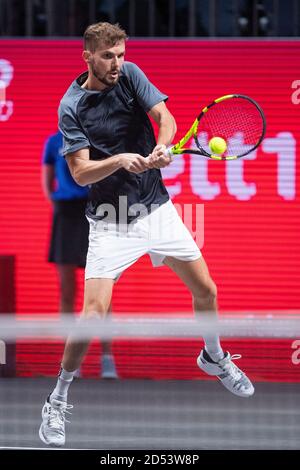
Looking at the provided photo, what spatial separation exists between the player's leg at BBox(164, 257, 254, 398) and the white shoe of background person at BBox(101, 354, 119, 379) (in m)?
1.83

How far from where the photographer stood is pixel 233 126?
20.0 ft

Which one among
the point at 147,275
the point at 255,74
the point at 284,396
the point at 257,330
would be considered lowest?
the point at 284,396

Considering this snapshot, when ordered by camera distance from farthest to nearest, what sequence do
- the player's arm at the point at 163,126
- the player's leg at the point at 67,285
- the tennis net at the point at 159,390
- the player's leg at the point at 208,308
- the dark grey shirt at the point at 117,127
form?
1. the player's leg at the point at 67,285
2. the player's leg at the point at 208,308
3. the dark grey shirt at the point at 117,127
4. the player's arm at the point at 163,126
5. the tennis net at the point at 159,390

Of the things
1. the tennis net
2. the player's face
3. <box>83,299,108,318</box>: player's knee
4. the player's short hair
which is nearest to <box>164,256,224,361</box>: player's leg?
the tennis net

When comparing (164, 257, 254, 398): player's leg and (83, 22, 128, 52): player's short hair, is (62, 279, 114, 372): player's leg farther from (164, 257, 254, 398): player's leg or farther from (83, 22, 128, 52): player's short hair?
(83, 22, 128, 52): player's short hair

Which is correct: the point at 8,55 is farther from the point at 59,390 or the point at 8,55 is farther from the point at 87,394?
the point at 59,390

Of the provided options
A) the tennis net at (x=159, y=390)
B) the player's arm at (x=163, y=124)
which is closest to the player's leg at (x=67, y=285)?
the tennis net at (x=159, y=390)

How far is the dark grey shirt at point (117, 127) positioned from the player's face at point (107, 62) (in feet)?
0.22

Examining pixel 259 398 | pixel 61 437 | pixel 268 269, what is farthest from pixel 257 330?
pixel 268 269

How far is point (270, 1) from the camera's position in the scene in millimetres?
7961

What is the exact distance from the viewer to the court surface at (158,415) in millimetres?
5441

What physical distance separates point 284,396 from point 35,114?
2265mm

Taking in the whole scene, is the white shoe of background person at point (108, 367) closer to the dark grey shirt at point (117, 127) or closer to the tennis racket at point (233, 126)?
the tennis racket at point (233, 126)

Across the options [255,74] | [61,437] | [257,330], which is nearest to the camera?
[257,330]
